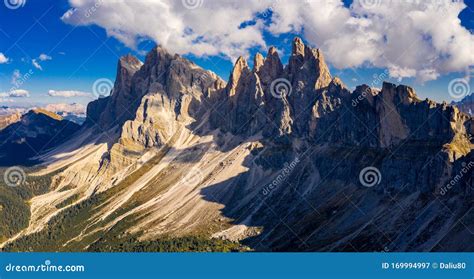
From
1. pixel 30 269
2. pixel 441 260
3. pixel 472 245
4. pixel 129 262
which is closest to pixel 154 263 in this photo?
pixel 129 262

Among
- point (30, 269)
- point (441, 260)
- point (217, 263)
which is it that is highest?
point (441, 260)

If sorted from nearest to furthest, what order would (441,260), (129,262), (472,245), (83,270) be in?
(83,270), (129,262), (441,260), (472,245)

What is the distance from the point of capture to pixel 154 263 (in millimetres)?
82312

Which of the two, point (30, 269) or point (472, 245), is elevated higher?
point (472, 245)

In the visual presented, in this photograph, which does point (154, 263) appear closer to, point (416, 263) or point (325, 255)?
point (325, 255)

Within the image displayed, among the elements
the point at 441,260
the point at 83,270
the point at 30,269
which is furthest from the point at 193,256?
the point at 441,260

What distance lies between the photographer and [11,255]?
79250 millimetres

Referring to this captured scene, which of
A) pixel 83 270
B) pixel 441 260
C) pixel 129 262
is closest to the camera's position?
pixel 83 270

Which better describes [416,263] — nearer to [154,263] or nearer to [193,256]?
Result: [193,256]

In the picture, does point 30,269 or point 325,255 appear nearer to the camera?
point 30,269

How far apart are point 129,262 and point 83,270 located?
791 cm

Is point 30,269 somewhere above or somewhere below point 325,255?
below

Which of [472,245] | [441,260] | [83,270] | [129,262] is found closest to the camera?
[83,270]

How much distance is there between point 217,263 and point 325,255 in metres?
18.1
